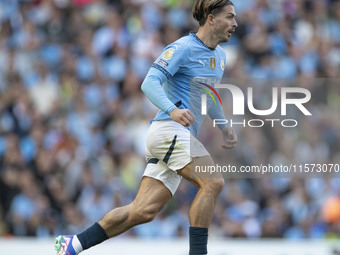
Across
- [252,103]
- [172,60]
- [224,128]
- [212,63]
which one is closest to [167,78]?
[172,60]

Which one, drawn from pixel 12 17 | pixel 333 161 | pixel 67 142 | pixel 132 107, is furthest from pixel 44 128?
pixel 333 161

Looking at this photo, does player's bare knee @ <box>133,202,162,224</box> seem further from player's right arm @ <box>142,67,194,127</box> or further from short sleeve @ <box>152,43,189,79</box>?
short sleeve @ <box>152,43,189,79</box>

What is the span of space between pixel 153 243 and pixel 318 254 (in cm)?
183

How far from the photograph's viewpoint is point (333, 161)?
818 centimetres

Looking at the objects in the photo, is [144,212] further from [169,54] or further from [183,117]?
[169,54]

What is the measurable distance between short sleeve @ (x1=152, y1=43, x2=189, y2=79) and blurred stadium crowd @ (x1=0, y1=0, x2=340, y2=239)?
3.35m

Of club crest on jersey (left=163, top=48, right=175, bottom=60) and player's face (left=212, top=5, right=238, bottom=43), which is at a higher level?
player's face (left=212, top=5, right=238, bottom=43)

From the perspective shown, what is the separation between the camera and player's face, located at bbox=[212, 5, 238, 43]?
5453 mm

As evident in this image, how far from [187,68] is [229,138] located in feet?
2.46

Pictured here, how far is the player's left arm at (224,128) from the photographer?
572 centimetres

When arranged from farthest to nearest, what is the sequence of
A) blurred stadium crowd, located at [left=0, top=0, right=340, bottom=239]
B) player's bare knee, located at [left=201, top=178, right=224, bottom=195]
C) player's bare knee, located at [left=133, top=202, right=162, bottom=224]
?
blurred stadium crowd, located at [left=0, top=0, right=340, bottom=239] < player's bare knee, located at [left=133, top=202, right=162, bottom=224] < player's bare knee, located at [left=201, top=178, right=224, bottom=195]

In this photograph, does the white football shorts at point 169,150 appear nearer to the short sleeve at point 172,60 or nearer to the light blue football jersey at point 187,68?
the light blue football jersey at point 187,68

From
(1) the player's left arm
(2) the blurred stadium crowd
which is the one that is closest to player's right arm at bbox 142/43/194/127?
(1) the player's left arm

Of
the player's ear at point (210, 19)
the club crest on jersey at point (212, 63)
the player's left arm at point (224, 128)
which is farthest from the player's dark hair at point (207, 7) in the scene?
the player's left arm at point (224, 128)
